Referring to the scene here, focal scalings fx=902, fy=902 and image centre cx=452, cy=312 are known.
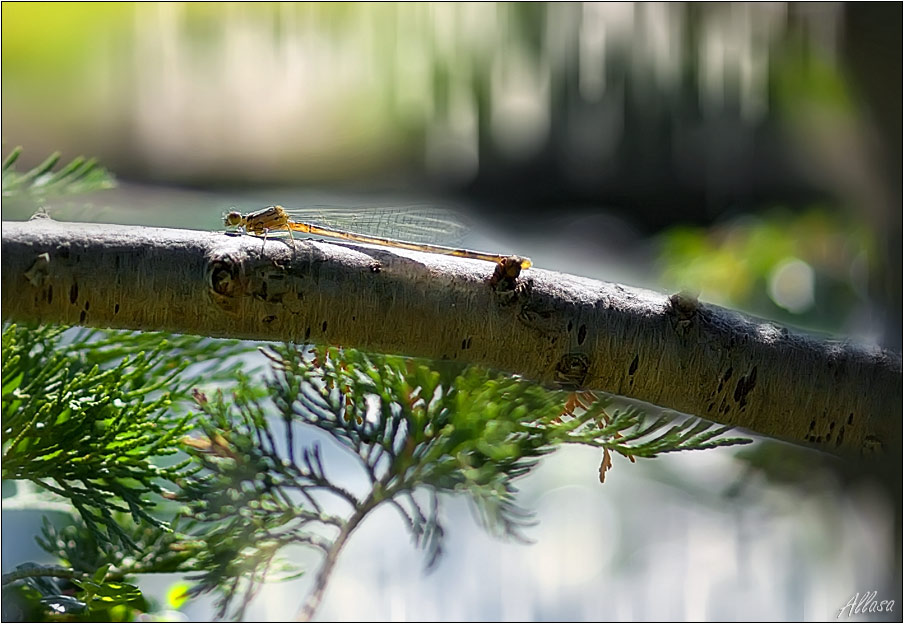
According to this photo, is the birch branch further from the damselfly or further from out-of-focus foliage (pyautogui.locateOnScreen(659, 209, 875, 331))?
out-of-focus foliage (pyautogui.locateOnScreen(659, 209, 875, 331))

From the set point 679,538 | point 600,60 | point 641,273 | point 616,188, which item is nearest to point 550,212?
point 616,188

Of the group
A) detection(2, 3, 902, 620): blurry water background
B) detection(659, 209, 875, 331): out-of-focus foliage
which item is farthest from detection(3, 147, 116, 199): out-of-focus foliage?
detection(659, 209, 875, 331): out-of-focus foliage

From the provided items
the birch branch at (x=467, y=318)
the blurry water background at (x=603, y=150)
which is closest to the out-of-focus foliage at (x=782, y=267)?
the blurry water background at (x=603, y=150)

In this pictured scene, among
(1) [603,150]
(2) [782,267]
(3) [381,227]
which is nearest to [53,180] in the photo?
(3) [381,227]

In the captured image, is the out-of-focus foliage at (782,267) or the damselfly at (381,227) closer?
the damselfly at (381,227)

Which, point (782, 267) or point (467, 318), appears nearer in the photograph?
point (467, 318)

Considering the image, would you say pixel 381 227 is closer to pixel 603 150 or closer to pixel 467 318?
pixel 467 318

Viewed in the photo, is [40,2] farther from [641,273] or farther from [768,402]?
[641,273]

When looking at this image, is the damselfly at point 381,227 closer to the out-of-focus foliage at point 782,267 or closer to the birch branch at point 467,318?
the birch branch at point 467,318
